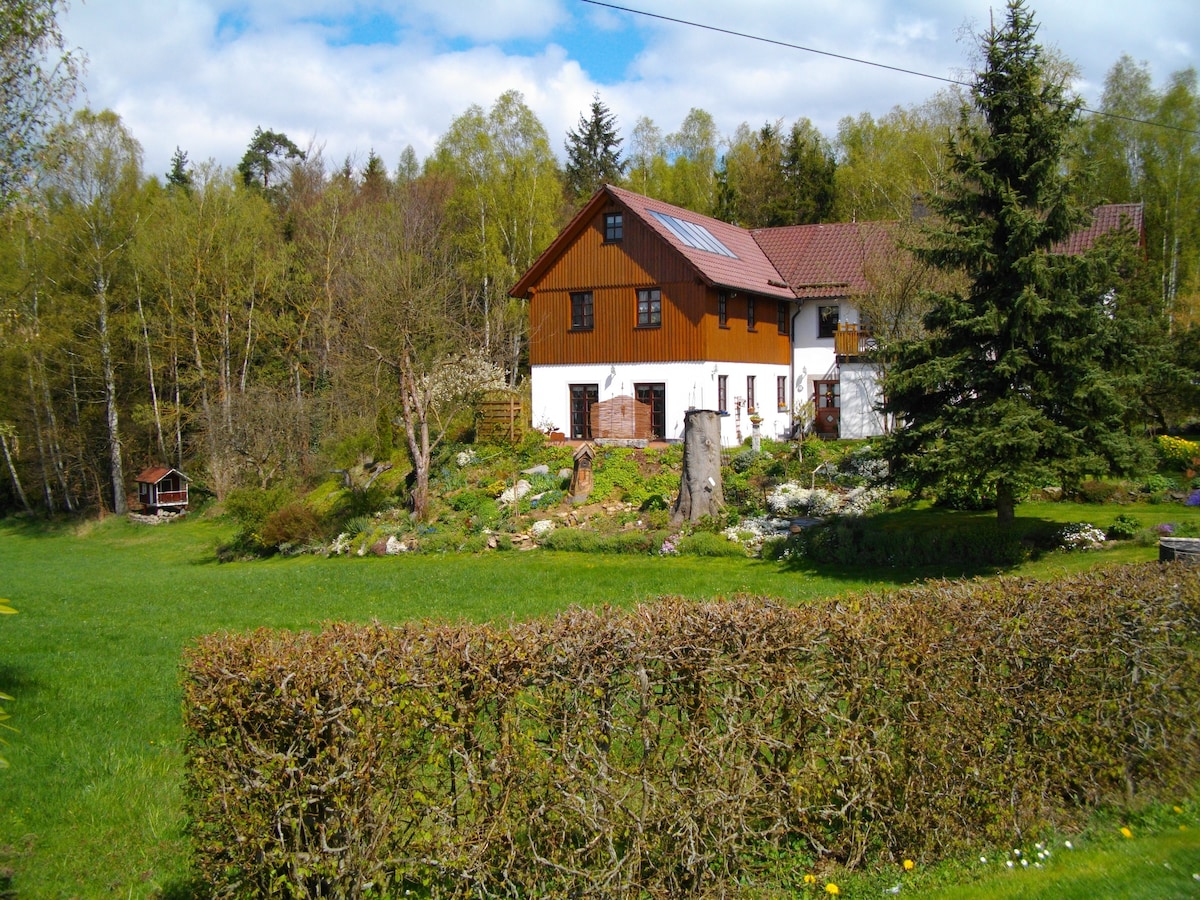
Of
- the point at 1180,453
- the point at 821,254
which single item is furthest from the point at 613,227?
the point at 1180,453

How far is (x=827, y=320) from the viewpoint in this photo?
35906 millimetres

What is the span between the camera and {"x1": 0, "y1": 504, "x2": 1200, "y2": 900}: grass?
602 centimetres

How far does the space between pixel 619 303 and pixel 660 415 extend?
4127 mm

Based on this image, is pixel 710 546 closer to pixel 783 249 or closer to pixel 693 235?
pixel 693 235

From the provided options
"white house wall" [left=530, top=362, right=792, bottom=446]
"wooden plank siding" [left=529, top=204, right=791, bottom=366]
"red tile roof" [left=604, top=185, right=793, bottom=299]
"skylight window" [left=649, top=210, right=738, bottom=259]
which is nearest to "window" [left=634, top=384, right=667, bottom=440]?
"white house wall" [left=530, top=362, right=792, bottom=446]

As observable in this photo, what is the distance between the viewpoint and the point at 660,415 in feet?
105

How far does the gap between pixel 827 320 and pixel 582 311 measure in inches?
371

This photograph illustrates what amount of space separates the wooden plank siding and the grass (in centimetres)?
1278

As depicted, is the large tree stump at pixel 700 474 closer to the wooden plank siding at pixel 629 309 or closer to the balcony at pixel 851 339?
the wooden plank siding at pixel 629 309

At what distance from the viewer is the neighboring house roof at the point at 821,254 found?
33.5m

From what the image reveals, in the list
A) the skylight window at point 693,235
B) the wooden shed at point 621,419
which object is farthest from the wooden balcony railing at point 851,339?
the wooden shed at point 621,419

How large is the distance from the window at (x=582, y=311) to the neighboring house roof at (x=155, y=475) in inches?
697

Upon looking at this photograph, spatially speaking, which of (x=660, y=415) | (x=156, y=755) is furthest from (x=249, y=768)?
(x=660, y=415)

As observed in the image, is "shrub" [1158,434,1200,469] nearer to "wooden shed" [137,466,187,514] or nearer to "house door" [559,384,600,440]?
"house door" [559,384,600,440]
